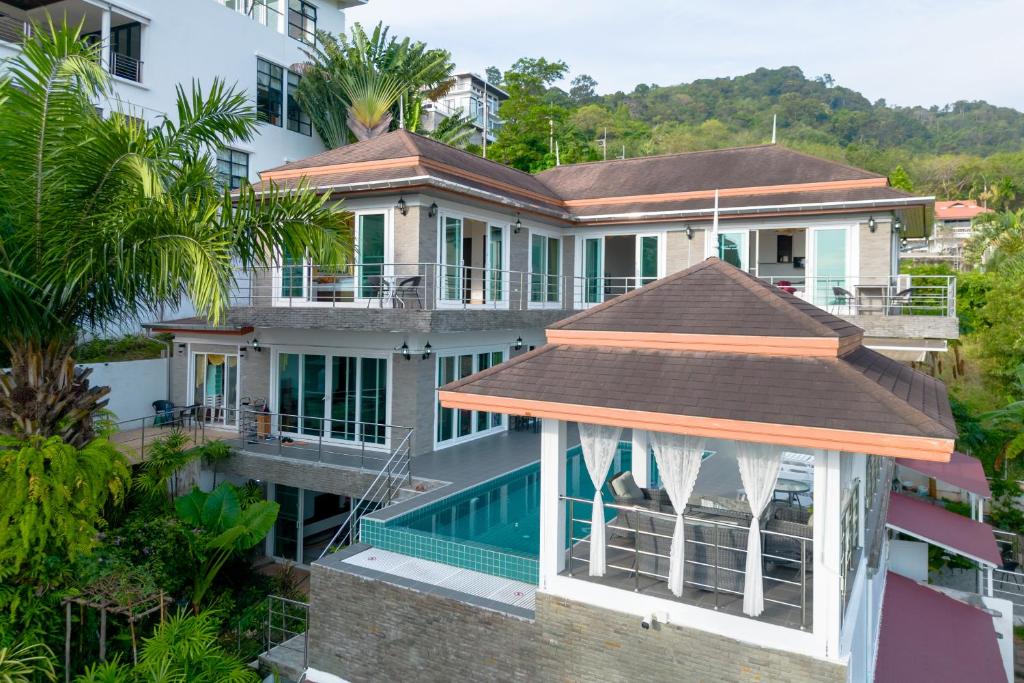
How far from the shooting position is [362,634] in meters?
10.2

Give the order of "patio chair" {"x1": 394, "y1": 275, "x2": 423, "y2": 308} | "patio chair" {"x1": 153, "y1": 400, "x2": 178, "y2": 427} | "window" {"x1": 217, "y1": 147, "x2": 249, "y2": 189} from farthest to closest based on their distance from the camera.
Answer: "window" {"x1": 217, "y1": 147, "x2": 249, "y2": 189} < "patio chair" {"x1": 153, "y1": 400, "x2": 178, "y2": 427} < "patio chair" {"x1": 394, "y1": 275, "x2": 423, "y2": 308}

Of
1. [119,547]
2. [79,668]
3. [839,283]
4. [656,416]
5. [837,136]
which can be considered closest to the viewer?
[656,416]

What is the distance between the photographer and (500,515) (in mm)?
13586

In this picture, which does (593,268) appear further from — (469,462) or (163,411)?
(163,411)

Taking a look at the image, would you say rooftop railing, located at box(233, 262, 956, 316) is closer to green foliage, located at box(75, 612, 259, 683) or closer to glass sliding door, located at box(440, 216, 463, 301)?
glass sliding door, located at box(440, 216, 463, 301)

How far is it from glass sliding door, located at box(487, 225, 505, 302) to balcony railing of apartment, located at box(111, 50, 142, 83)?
17.1 meters

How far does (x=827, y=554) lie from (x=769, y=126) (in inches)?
4064

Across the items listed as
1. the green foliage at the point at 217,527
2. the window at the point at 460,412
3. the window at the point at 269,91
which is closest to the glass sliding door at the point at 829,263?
→ the window at the point at 460,412

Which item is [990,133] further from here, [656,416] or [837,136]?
[656,416]

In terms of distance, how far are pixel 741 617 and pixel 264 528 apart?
9.68 meters

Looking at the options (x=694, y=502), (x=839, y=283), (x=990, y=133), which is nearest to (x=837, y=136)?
(x=990, y=133)

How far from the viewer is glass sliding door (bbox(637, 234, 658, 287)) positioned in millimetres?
22828

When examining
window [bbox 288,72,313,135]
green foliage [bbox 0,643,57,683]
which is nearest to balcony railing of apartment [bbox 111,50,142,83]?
window [bbox 288,72,313,135]

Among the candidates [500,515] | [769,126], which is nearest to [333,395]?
[500,515]
